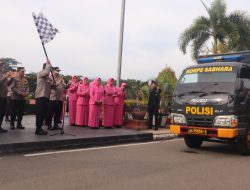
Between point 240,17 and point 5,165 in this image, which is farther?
point 240,17

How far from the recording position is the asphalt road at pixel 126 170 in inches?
240

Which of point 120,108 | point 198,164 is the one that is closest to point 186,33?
point 120,108

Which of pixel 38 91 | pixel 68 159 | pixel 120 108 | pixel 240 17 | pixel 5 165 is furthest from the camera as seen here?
pixel 240 17

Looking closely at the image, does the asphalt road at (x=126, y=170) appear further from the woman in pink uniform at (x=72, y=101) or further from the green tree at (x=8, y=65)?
the green tree at (x=8, y=65)

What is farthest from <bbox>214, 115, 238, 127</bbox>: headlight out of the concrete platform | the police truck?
the concrete platform

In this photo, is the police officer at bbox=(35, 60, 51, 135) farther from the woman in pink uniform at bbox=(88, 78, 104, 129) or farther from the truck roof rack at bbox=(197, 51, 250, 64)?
the truck roof rack at bbox=(197, 51, 250, 64)

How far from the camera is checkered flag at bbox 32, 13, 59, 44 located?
10.7 metres

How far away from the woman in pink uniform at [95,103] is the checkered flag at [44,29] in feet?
9.63

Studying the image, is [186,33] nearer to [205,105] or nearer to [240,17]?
[240,17]

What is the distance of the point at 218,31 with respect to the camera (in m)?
26.1

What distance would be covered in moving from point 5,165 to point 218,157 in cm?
496

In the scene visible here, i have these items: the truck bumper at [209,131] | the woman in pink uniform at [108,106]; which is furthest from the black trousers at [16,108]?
the truck bumper at [209,131]

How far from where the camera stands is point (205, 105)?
935 centimetres

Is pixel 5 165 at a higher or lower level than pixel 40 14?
lower
